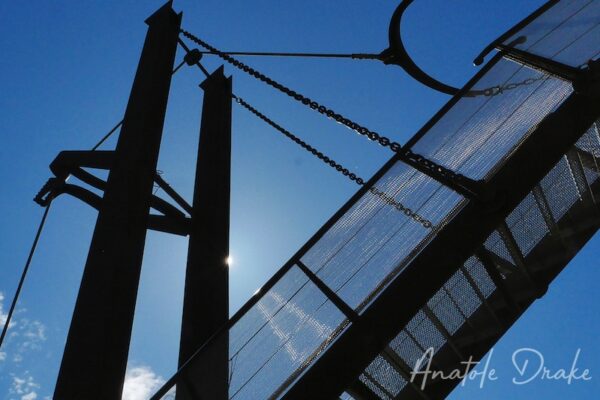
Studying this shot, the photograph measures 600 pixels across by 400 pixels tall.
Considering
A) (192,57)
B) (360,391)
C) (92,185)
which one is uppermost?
(192,57)

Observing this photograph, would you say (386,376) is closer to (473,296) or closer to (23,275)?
(473,296)

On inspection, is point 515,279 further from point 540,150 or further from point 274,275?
point 274,275

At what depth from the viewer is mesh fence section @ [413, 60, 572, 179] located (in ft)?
12.3

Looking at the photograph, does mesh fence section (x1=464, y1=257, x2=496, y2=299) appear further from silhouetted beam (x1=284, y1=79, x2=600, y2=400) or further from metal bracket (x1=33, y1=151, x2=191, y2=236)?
metal bracket (x1=33, y1=151, x2=191, y2=236)

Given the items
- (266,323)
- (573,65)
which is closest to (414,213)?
(266,323)

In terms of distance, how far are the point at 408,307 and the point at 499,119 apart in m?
1.69

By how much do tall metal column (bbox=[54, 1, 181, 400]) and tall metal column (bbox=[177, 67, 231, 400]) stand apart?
1.71 feet

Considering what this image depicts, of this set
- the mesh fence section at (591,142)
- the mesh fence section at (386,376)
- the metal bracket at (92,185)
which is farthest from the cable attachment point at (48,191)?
the mesh fence section at (591,142)

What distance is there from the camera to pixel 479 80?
3.96 meters

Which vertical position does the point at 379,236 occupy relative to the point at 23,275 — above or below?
below

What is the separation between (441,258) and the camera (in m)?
3.32

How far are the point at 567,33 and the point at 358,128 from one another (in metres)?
1.84

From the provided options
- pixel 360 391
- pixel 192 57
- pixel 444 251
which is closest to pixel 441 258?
pixel 444 251

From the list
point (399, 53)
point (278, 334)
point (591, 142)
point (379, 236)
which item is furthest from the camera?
point (399, 53)
